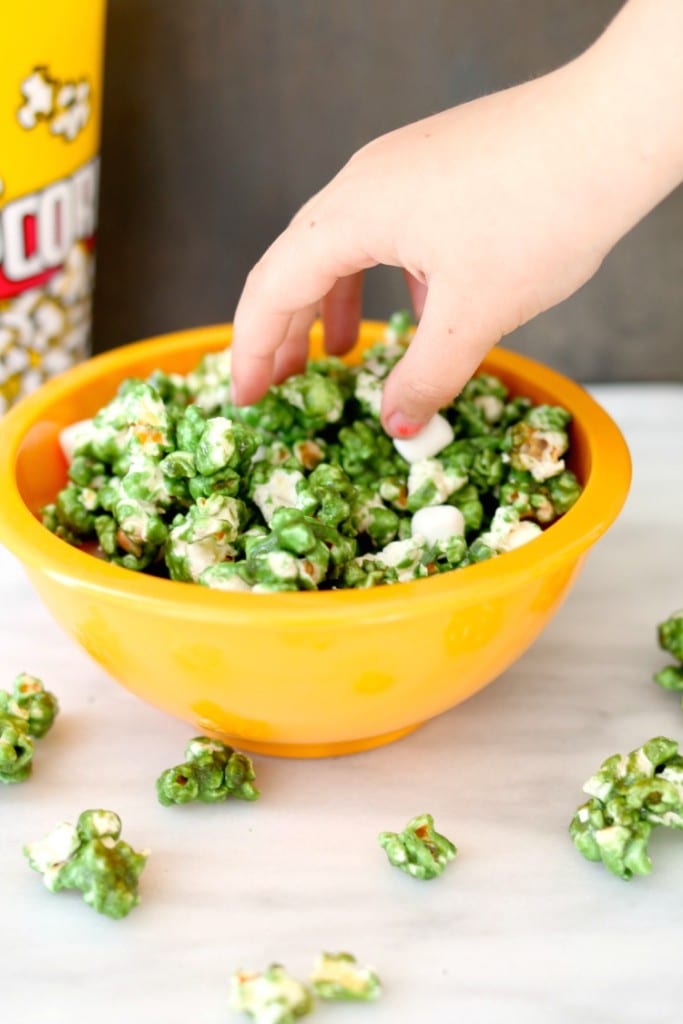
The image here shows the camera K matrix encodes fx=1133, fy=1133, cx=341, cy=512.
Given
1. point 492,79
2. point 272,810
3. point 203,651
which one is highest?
point 492,79

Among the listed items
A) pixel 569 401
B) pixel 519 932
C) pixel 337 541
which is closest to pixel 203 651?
pixel 337 541

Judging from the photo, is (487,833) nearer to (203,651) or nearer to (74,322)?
(203,651)

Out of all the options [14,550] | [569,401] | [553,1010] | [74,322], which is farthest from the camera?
[74,322]

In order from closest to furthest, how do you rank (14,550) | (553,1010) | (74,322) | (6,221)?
1. (553,1010)
2. (14,550)
3. (6,221)
4. (74,322)

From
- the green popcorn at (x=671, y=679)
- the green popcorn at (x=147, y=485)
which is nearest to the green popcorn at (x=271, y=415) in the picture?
the green popcorn at (x=147, y=485)

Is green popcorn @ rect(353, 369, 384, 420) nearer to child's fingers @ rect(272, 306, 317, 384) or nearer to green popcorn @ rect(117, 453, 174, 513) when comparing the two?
child's fingers @ rect(272, 306, 317, 384)

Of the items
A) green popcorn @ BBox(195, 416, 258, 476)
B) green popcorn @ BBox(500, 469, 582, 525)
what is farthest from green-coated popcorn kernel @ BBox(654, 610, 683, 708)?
green popcorn @ BBox(195, 416, 258, 476)
